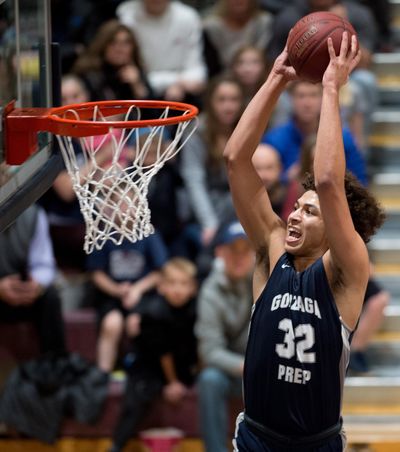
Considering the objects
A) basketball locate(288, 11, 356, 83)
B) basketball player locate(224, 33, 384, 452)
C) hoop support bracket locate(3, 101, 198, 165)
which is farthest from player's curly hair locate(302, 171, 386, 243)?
hoop support bracket locate(3, 101, 198, 165)

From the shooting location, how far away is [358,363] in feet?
23.6

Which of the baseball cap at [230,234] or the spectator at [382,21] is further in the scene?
the spectator at [382,21]

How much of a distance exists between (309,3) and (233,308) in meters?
2.67

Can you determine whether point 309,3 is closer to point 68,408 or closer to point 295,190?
point 295,190

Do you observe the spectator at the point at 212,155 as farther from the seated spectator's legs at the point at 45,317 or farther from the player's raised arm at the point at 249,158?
the player's raised arm at the point at 249,158

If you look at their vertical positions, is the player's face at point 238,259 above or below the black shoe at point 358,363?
above

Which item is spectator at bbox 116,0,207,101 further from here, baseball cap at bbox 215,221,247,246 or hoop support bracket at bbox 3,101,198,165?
hoop support bracket at bbox 3,101,198,165

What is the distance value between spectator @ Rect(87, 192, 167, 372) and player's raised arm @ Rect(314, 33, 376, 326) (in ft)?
10.0

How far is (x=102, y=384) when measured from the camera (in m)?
6.78

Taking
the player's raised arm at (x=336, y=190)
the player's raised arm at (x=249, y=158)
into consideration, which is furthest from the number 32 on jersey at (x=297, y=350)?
the player's raised arm at (x=249, y=158)

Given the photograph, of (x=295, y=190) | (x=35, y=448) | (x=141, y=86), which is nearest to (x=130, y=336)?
(x=35, y=448)

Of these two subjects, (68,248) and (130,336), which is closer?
(130,336)

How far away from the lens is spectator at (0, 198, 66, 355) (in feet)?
22.6

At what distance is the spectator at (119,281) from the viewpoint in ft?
22.9
